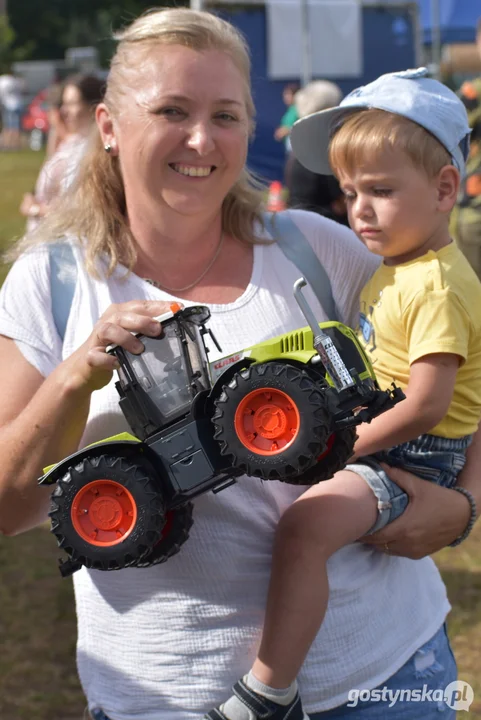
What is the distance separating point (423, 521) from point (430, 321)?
44 centimetres

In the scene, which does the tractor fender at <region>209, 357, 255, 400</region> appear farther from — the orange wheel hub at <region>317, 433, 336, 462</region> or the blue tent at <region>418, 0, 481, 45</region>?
the blue tent at <region>418, 0, 481, 45</region>

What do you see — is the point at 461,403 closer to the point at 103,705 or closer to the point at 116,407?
the point at 116,407

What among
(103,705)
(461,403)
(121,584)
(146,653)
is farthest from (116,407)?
(461,403)

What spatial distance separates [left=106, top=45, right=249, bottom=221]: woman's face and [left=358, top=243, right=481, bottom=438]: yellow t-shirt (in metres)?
0.43

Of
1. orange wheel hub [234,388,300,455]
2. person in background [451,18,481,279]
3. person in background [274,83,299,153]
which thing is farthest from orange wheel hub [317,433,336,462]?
person in background [274,83,299,153]

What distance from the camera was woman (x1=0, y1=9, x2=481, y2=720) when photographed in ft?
6.52

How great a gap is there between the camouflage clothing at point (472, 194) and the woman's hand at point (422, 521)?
475cm

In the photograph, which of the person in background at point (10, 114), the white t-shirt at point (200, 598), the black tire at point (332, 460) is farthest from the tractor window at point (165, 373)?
the person in background at point (10, 114)

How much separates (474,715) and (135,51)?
291 cm

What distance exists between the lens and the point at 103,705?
6.74 feet

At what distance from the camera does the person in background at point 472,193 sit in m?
6.88

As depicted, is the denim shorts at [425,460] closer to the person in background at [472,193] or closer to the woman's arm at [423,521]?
the woman's arm at [423,521]

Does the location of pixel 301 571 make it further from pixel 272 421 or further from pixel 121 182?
pixel 121 182

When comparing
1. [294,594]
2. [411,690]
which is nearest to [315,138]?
[294,594]
